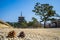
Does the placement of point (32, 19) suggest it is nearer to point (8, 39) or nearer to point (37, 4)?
point (37, 4)

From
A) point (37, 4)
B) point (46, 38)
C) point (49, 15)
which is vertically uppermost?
point (37, 4)

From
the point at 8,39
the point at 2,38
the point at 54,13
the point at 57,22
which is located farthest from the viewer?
the point at 54,13

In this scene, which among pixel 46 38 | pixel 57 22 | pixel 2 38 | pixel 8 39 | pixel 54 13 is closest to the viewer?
pixel 2 38

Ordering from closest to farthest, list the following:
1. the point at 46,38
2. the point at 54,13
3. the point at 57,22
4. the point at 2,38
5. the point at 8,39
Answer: the point at 2,38, the point at 8,39, the point at 46,38, the point at 57,22, the point at 54,13

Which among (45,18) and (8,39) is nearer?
(8,39)

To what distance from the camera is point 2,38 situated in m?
8.70

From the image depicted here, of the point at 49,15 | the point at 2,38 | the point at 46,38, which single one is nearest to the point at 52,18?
the point at 49,15

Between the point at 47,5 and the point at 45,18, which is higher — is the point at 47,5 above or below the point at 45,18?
above

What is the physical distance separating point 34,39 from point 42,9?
28.6 m

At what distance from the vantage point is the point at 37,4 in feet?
130

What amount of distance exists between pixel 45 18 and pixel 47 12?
1.40 m

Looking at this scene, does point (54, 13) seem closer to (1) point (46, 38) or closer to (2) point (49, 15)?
(2) point (49, 15)

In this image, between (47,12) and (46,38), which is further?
(47,12)

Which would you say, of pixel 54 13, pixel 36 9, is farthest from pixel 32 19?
pixel 54 13
